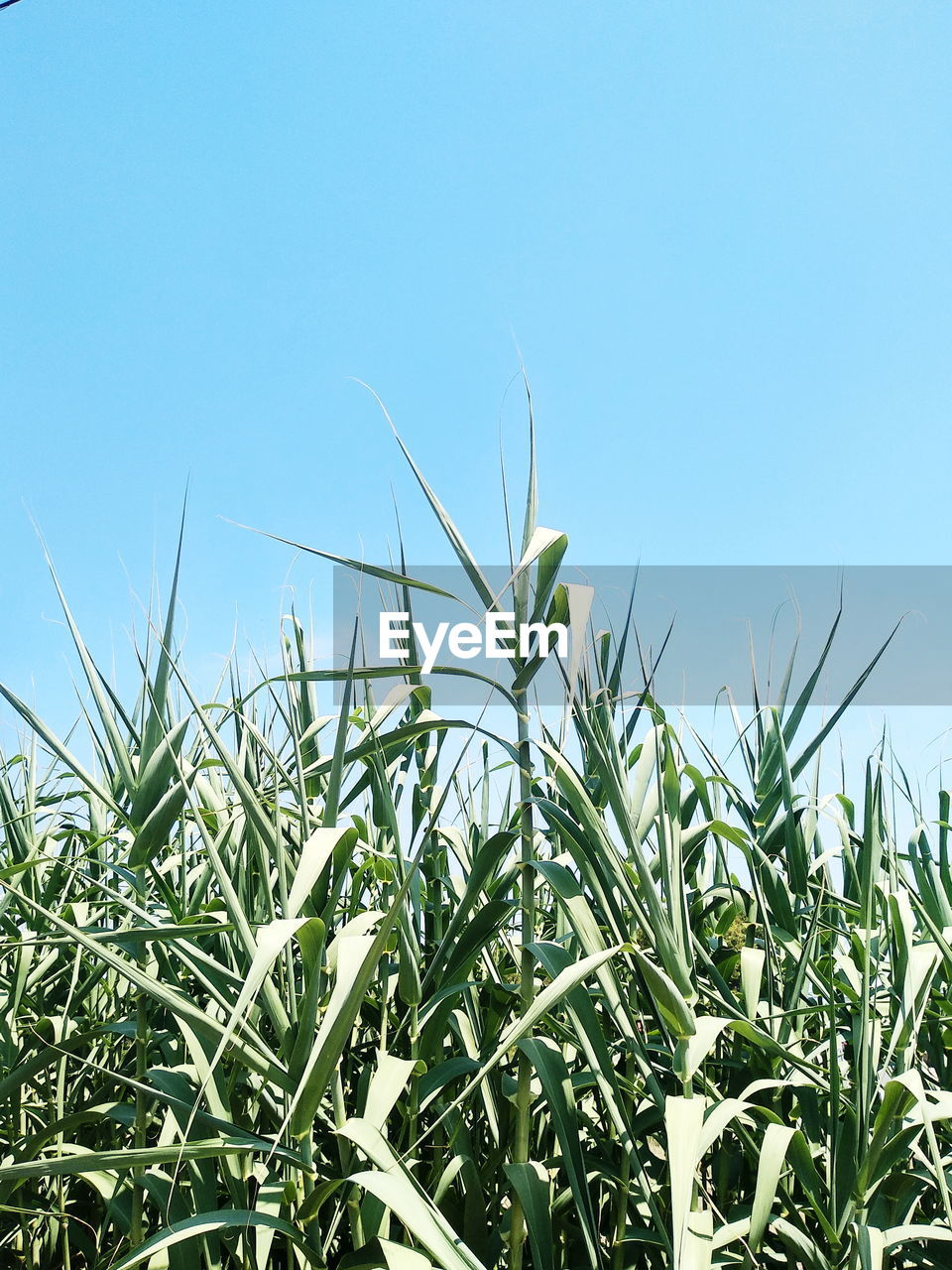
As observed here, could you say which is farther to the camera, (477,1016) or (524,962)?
(477,1016)

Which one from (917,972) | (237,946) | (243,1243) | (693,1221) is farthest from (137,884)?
(917,972)

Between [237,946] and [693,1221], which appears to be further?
[237,946]

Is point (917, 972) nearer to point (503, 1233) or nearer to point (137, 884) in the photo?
point (503, 1233)

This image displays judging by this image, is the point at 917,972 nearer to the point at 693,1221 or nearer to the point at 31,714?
the point at 693,1221

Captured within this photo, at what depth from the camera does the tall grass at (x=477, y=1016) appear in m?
0.76

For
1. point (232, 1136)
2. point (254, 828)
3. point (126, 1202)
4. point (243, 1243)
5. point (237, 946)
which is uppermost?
point (254, 828)

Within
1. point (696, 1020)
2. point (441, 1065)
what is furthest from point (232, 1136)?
point (696, 1020)

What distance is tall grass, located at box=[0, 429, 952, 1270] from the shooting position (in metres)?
0.76

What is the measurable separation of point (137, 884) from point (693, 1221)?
62 cm

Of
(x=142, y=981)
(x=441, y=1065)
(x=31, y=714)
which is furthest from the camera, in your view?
(x=31, y=714)

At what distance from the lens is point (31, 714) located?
1018 millimetres

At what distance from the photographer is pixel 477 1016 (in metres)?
1.11

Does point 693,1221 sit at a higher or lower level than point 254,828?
lower

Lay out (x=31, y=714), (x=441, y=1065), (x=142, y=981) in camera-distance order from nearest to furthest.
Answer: (x=142, y=981), (x=441, y=1065), (x=31, y=714)
